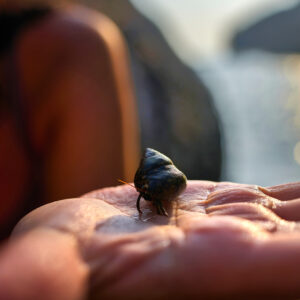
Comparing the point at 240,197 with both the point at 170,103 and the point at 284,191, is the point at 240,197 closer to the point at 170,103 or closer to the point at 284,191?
the point at 284,191

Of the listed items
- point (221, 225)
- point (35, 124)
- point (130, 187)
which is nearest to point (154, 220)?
point (221, 225)

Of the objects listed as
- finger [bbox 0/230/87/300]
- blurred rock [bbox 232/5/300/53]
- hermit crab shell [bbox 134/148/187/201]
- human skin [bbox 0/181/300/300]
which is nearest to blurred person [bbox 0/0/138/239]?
hermit crab shell [bbox 134/148/187/201]

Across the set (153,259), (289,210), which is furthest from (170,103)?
(153,259)

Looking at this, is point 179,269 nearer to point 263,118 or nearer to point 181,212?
point 181,212

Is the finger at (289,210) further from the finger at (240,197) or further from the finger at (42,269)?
the finger at (42,269)

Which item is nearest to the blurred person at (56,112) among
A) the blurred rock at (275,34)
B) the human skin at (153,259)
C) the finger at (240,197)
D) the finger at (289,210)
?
the finger at (240,197)

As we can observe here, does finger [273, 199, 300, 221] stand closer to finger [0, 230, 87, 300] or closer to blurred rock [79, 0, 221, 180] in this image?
finger [0, 230, 87, 300]
